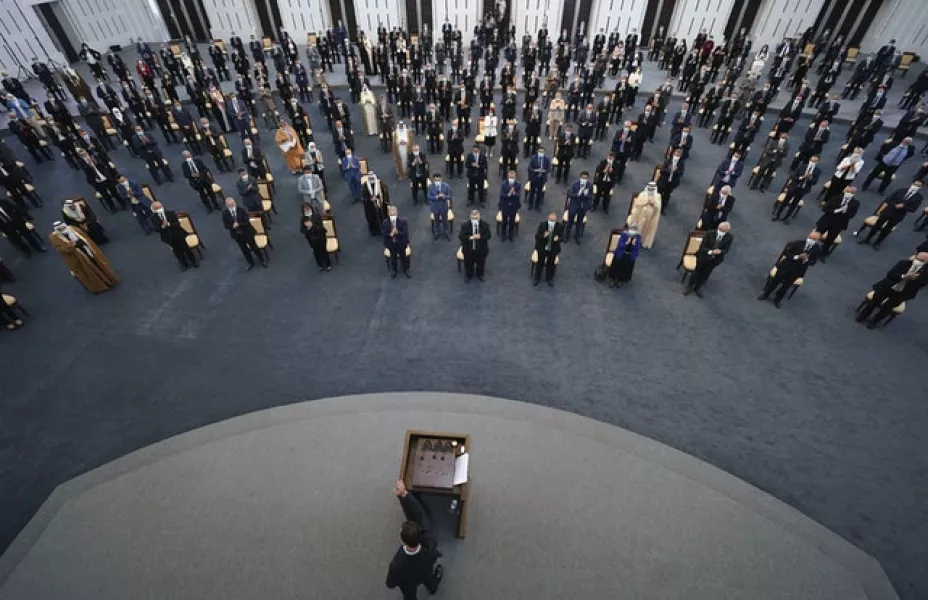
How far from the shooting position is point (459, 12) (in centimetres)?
2238

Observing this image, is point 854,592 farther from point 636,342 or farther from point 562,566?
point 636,342

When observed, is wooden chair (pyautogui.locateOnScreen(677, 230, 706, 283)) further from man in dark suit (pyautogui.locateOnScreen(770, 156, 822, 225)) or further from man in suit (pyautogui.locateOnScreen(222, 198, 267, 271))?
man in suit (pyautogui.locateOnScreen(222, 198, 267, 271))

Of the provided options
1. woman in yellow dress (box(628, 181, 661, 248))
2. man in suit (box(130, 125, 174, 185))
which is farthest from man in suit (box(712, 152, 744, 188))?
man in suit (box(130, 125, 174, 185))

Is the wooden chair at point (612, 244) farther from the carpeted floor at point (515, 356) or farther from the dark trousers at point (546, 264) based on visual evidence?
the dark trousers at point (546, 264)

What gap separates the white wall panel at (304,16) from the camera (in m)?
22.2

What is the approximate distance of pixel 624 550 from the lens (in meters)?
4.82

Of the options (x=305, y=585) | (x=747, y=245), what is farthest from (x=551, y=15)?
(x=305, y=585)

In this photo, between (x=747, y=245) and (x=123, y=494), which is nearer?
(x=123, y=494)

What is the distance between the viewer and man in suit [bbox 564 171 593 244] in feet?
30.0

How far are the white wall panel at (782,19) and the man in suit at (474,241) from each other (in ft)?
70.3

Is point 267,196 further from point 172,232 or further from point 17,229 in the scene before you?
point 17,229

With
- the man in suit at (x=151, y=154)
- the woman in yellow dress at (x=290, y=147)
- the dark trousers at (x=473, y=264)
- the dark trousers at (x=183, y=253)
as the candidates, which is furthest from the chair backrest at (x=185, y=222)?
the dark trousers at (x=473, y=264)

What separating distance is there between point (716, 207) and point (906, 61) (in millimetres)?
17020

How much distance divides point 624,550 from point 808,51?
21.9 metres
